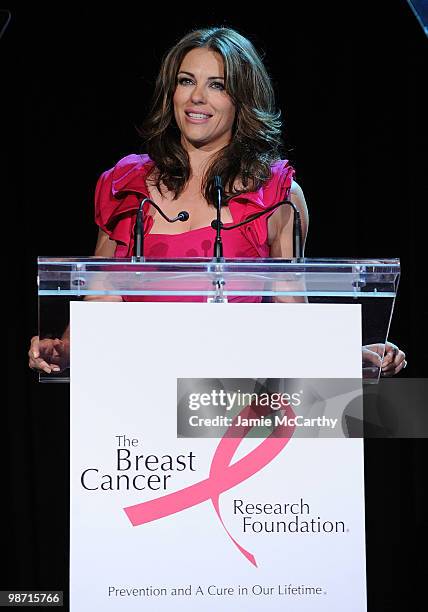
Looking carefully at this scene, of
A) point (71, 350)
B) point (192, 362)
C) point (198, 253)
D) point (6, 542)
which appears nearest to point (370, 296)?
point (192, 362)

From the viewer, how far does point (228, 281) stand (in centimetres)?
193

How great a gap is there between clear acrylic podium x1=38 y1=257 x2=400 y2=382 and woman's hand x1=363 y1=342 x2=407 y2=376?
3cm

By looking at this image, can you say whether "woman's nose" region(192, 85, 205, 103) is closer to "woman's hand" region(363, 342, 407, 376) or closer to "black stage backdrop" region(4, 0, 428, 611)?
"black stage backdrop" region(4, 0, 428, 611)

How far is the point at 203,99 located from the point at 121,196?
1.13 feet

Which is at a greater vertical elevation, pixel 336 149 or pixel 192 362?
pixel 336 149

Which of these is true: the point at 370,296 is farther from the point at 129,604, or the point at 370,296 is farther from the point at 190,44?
the point at 190,44

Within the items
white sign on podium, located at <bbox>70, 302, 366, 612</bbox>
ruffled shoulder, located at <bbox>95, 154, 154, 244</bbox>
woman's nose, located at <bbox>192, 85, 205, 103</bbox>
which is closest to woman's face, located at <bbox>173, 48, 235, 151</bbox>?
woman's nose, located at <bbox>192, 85, 205, 103</bbox>

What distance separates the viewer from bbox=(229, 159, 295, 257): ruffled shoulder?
2.80 m

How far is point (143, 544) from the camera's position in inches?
70.5

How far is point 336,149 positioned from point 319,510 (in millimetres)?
2056

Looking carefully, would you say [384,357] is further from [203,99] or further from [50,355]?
[203,99]

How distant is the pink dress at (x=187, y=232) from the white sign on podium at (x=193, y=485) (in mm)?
927

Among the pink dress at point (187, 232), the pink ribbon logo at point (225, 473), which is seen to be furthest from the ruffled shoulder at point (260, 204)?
the pink ribbon logo at point (225, 473)

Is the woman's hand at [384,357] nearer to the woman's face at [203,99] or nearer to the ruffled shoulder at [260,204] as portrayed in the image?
the ruffled shoulder at [260,204]
